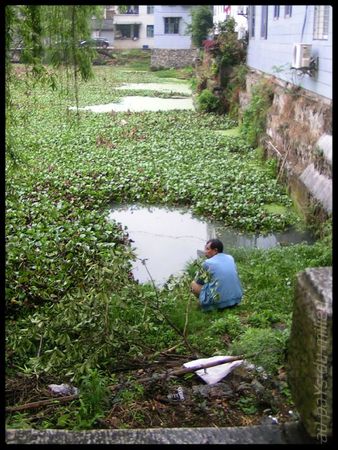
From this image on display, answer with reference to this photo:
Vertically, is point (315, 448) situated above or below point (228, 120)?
below

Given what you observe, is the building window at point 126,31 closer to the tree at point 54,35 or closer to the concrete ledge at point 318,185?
the concrete ledge at point 318,185

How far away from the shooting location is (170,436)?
7.91 ft

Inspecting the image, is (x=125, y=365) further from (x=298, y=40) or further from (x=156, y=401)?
(x=298, y=40)

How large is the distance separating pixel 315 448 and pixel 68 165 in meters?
12.2

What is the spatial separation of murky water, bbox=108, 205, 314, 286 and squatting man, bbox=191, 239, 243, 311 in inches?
57.8

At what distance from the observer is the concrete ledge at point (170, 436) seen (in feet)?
7.48

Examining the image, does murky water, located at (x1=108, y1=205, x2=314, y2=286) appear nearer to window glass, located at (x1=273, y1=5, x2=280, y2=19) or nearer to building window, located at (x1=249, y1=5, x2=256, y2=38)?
window glass, located at (x1=273, y1=5, x2=280, y2=19)

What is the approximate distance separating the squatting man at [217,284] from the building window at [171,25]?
40.4 m

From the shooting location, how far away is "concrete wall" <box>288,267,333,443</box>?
189 centimetres

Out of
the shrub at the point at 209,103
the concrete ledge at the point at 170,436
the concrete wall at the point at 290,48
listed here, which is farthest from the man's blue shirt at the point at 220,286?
the shrub at the point at 209,103

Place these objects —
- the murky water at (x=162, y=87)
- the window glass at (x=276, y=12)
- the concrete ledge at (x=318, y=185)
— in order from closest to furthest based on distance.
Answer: the concrete ledge at (x=318, y=185) → the window glass at (x=276, y=12) → the murky water at (x=162, y=87)

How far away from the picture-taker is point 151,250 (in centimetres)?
939

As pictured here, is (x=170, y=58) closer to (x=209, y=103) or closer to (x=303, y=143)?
(x=209, y=103)
